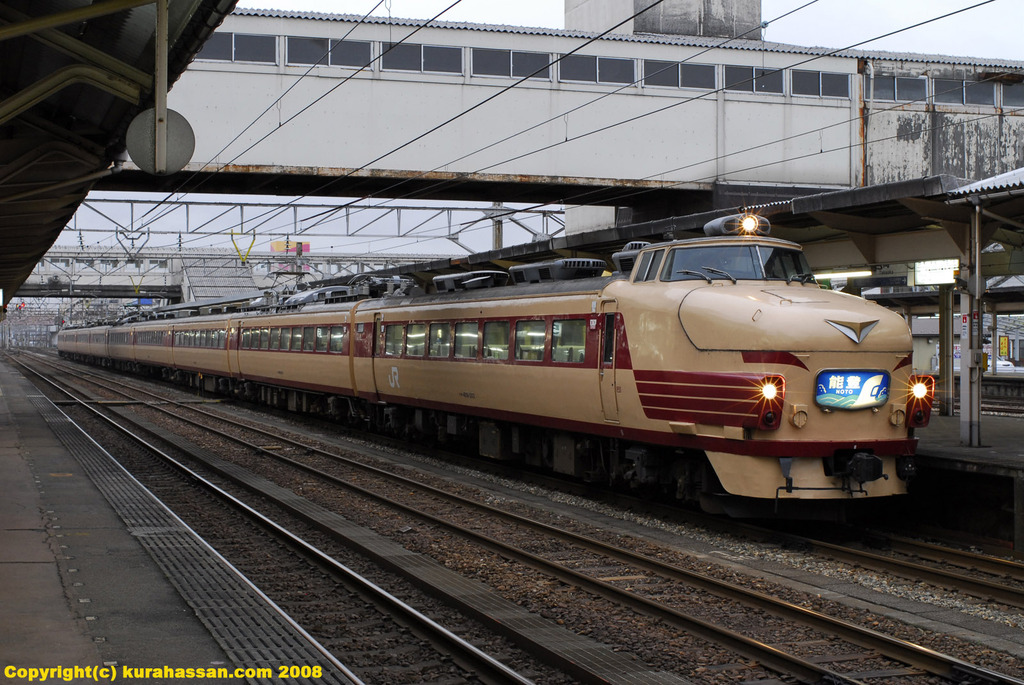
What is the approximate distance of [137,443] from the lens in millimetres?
20422

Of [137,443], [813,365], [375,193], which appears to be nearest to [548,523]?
[813,365]

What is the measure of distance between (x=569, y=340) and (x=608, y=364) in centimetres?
114

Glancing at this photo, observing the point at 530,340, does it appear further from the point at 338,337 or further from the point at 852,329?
the point at 338,337

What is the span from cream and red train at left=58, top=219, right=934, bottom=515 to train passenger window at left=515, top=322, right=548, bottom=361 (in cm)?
3

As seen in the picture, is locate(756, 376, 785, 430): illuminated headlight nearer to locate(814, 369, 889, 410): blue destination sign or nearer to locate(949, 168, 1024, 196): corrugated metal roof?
locate(814, 369, 889, 410): blue destination sign

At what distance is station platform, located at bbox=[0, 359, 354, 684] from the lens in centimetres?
605

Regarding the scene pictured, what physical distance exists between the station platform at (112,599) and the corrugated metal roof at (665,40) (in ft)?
48.0

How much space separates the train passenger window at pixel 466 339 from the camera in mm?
16219

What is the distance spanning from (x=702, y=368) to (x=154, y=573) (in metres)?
5.75

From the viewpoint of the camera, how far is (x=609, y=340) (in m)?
12.4

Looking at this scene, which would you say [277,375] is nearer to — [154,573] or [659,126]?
[659,126]

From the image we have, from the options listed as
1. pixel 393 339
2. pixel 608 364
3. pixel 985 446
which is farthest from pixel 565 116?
pixel 985 446

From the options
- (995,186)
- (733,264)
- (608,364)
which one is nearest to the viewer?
(733,264)

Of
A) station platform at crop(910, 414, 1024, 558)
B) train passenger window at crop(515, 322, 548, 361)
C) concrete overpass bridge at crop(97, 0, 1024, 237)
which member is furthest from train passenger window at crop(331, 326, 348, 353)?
station platform at crop(910, 414, 1024, 558)
